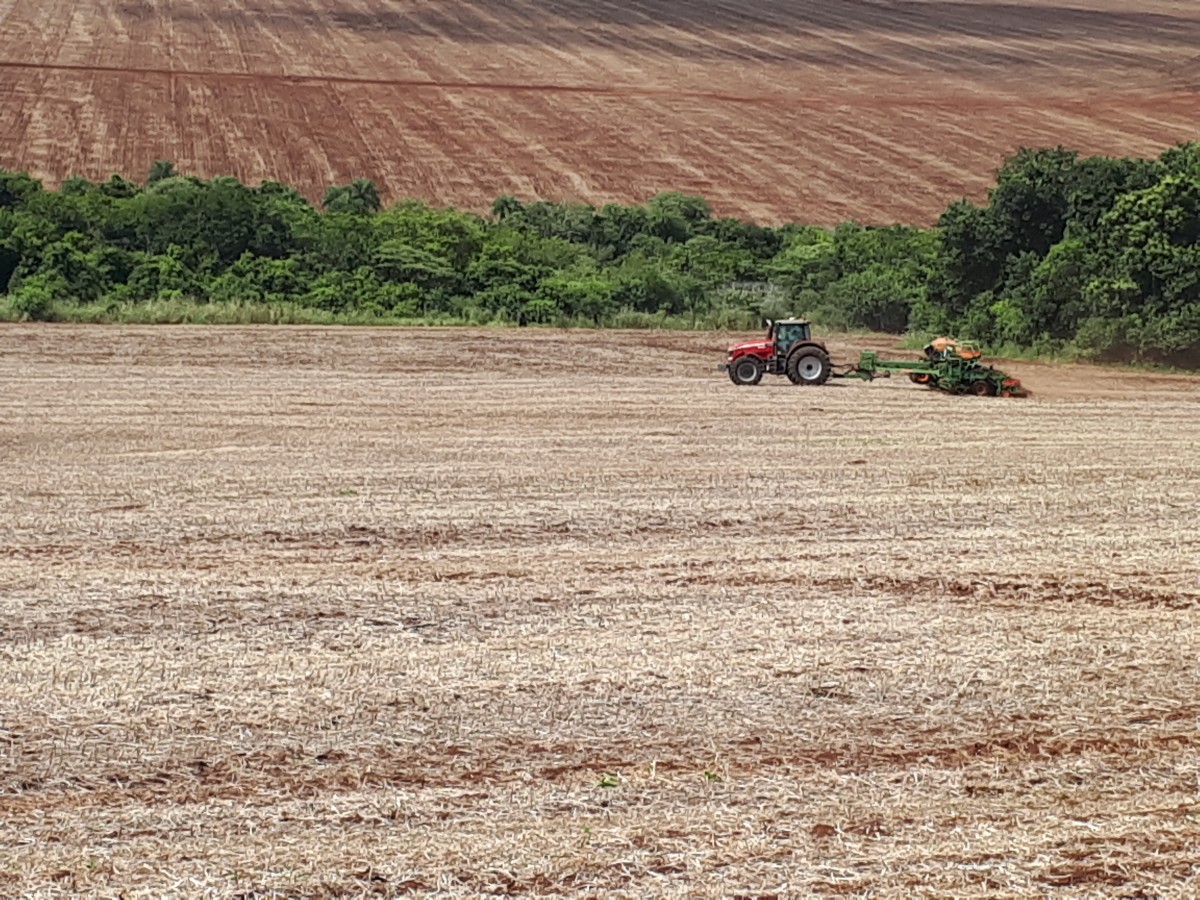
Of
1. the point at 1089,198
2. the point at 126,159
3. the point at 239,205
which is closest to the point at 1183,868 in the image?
the point at 1089,198

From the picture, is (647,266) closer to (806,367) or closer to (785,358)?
(785,358)

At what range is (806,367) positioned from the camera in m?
25.4

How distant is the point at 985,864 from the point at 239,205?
31.3m

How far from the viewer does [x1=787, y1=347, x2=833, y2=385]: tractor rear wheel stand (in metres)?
25.4

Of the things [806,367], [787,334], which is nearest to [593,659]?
[806,367]

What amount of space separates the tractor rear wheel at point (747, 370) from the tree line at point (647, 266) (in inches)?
289

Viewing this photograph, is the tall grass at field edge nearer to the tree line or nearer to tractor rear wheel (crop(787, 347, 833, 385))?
the tree line

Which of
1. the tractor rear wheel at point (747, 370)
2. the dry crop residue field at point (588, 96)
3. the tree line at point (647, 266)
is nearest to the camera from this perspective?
the tractor rear wheel at point (747, 370)

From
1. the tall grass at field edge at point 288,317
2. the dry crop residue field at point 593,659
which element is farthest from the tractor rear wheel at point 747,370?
the tall grass at field edge at point 288,317

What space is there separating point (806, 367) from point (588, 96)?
41.0m

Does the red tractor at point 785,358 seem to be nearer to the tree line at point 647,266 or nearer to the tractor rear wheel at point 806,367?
the tractor rear wheel at point 806,367

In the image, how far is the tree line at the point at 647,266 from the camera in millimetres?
29641

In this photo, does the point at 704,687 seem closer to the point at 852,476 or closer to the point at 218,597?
the point at 218,597

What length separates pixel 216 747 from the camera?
940 cm
